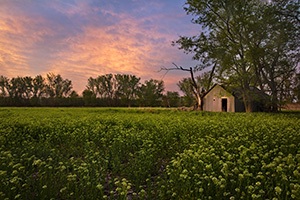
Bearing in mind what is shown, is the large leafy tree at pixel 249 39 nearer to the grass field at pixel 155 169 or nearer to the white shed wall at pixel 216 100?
the white shed wall at pixel 216 100

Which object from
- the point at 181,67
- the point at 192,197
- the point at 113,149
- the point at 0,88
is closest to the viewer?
the point at 192,197

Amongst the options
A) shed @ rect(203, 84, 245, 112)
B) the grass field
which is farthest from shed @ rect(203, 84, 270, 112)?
the grass field

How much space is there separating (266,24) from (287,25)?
246cm

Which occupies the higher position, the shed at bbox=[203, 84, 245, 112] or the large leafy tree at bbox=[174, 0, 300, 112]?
the large leafy tree at bbox=[174, 0, 300, 112]

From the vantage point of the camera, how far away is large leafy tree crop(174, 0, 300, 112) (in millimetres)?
20562

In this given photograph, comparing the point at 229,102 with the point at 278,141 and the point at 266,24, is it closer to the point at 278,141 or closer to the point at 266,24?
the point at 266,24

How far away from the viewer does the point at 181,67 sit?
3381 centimetres

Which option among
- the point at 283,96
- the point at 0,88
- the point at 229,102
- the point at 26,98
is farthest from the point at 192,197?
the point at 0,88

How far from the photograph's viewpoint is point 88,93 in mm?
64625

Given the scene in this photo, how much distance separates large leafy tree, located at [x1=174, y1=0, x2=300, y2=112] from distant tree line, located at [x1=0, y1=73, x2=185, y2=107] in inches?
1487

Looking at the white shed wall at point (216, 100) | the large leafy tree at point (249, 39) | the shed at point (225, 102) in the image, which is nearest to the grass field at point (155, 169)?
the large leafy tree at point (249, 39)

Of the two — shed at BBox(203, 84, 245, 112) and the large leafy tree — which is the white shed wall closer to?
shed at BBox(203, 84, 245, 112)

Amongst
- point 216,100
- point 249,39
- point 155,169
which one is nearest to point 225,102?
point 216,100

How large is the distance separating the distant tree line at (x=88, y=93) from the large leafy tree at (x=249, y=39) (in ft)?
124
